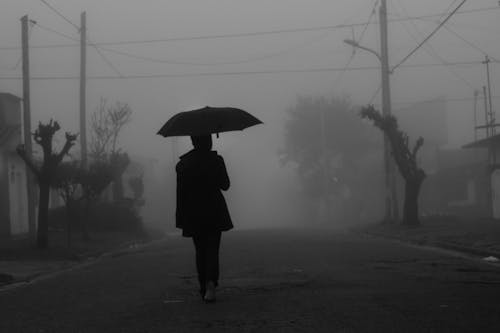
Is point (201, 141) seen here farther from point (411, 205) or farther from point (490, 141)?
point (490, 141)

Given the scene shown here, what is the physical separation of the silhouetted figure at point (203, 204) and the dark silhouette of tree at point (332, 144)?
58296 millimetres

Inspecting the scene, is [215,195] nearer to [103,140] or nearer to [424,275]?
[424,275]

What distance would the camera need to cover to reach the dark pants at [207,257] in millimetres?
8656

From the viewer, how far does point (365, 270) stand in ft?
39.3

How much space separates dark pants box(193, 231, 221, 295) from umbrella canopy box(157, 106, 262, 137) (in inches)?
44.5

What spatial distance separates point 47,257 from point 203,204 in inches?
493

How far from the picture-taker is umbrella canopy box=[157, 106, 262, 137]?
29.0ft

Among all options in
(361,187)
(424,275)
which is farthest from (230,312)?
(361,187)

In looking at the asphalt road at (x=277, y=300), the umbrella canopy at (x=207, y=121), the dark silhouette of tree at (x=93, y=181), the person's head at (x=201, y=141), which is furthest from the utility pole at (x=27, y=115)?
the person's head at (x=201, y=141)

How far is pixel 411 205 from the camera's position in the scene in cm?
3055

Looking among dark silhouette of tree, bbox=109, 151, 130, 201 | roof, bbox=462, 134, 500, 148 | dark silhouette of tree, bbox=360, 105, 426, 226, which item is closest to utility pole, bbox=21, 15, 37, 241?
dark silhouette of tree, bbox=109, 151, 130, 201

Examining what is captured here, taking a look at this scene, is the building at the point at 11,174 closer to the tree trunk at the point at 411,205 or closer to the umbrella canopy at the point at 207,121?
the tree trunk at the point at 411,205

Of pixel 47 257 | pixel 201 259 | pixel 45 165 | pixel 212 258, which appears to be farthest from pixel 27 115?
pixel 212 258

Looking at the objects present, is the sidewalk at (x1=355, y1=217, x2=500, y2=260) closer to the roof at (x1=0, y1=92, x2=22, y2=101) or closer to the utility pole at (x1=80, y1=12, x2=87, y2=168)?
the utility pole at (x1=80, y1=12, x2=87, y2=168)
